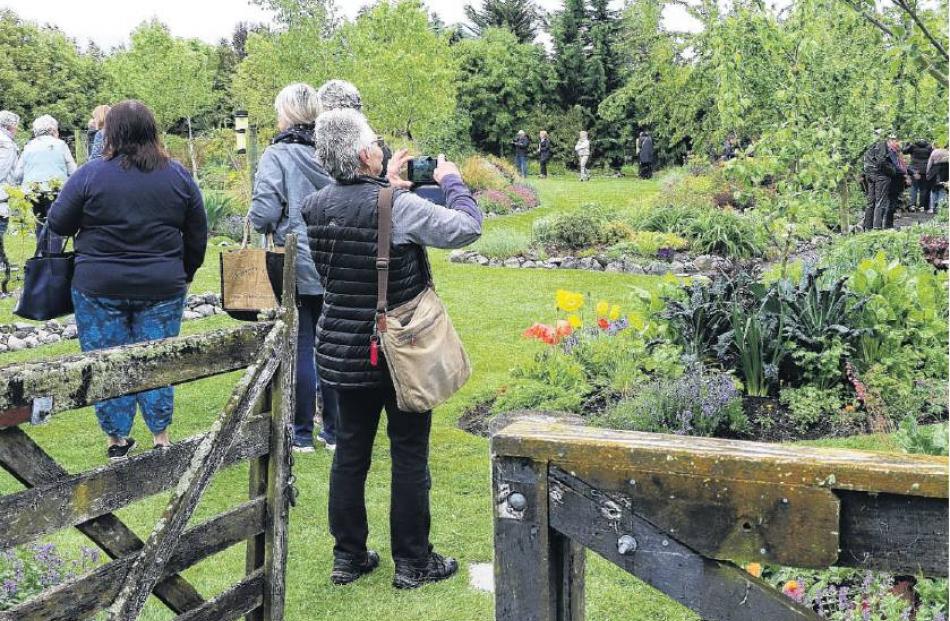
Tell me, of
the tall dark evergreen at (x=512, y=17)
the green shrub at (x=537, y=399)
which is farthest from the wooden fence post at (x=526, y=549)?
the tall dark evergreen at (x=512, y=17)

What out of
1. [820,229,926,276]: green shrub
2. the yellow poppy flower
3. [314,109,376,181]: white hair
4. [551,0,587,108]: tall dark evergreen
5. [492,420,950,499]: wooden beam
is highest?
[551,0,587,108]: tall dark evergreen

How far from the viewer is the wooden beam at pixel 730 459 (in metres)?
1.40

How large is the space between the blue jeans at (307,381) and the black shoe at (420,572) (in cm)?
141

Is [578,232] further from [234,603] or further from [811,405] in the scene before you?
[234,603]

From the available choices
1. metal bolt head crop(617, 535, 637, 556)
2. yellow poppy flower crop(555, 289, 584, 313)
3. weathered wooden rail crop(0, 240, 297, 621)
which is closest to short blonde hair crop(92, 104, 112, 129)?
yellow poppy flower crop(555, 289, 584, 313)

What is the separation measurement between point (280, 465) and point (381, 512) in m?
2.00

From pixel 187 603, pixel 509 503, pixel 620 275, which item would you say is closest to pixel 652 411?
pixel 187 603

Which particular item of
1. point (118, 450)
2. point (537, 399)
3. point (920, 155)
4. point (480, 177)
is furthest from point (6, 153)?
point (920, 155)

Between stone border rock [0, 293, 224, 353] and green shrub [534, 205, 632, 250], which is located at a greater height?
green shrub [534, 205, 632, 250]

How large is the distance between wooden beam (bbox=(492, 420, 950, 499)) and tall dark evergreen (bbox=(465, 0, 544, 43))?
150 feet

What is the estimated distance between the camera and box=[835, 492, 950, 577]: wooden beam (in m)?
1.41

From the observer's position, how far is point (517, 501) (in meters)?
1.64

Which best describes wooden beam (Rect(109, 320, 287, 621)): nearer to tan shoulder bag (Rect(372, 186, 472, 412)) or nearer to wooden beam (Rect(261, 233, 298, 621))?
wooden beam (Rect(261, 233, 298, 621))

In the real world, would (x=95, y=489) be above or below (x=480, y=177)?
below
